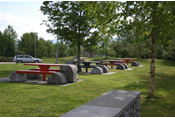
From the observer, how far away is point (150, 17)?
26.1 ft

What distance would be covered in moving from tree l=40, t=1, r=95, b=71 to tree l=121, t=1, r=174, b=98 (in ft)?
37.7

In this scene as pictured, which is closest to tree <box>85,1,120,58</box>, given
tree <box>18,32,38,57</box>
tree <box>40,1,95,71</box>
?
tree <box>40,1,95,71</box>

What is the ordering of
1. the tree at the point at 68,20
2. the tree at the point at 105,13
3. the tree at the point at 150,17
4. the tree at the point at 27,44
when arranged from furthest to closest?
the tree at the point at 27,44
the tree at the point at 68,20
the tree at the point at 105,13
the tree at the point at 150,17

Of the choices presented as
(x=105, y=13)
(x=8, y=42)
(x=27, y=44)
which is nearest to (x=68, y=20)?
(x=105, y=13)

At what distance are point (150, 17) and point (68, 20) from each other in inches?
472

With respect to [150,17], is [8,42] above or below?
above

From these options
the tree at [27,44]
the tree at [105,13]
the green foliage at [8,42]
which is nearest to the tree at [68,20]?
the tree at [105,13]

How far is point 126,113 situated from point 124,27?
436cm

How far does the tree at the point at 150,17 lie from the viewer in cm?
762

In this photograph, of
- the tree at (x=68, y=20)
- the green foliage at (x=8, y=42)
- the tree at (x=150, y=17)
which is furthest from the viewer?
the green foliage at (x=8, y=42)

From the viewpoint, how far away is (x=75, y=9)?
64.0ft

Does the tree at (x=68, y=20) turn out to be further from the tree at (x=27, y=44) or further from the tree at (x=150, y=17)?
the tree at (x=27, y=44)

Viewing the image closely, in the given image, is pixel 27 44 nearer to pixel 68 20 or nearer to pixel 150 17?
pixel 68 20

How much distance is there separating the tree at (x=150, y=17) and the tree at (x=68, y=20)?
37.7 ft
